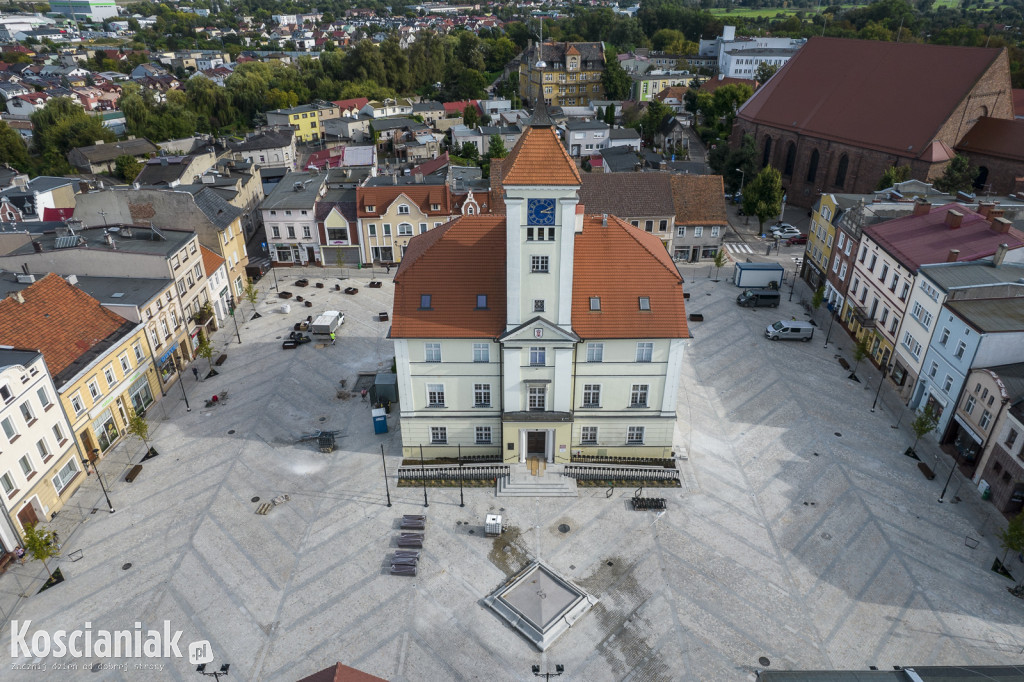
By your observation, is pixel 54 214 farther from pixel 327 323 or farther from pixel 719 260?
pixel 719 260

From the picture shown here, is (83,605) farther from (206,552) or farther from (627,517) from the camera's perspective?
(627,517)

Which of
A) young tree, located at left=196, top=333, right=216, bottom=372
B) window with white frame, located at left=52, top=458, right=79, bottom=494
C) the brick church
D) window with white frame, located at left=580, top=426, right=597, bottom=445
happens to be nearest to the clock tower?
window with white frame, located at left=580, top=426, right=597, bottom=445

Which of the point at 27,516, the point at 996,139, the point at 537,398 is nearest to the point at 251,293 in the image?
the point at 27,516

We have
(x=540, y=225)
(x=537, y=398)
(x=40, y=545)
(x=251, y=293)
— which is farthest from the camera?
(x=251, y=293)

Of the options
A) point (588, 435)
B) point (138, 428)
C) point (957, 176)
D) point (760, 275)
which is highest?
point (957, 176)

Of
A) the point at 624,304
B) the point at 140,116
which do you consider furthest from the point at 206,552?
the point at 140,116

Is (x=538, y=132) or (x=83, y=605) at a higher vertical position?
(x=538, y=132)

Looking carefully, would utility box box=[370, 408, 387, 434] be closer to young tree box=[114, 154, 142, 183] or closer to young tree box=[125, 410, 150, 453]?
young tree box=[125, 410, 150, 453]
